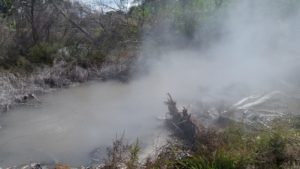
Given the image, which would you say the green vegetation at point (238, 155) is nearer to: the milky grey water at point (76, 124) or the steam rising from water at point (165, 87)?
the milky grey water at point (76, 124)

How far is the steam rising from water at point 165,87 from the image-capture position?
26.1 feet

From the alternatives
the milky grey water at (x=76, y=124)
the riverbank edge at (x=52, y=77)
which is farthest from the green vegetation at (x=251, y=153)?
the riverbank edge at (x=52, y=77)

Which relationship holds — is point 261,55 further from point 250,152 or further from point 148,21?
point 250,152

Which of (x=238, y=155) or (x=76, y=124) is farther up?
(x=238, y=155)

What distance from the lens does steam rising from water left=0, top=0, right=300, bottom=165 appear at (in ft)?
26.1

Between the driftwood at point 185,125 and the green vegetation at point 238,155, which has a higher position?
the green vegetation at point 238,155

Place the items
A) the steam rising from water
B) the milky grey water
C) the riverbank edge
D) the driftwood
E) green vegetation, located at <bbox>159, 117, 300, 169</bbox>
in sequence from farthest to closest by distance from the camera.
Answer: the riverbank edge < the steam rising from water < the milky grey water < the driftwood < green vegetation, located at <bbox>159, 117, 300, 169</bbox>

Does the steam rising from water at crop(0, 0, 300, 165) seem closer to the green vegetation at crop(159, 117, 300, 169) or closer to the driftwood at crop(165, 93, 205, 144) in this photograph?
the driftwood at crop(165, 93, 205, 144)

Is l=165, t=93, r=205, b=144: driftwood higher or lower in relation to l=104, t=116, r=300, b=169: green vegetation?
lower

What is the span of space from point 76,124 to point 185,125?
8.29ft

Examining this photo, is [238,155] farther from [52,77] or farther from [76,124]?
[52,77]

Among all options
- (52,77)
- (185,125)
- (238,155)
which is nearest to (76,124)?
(185,125)

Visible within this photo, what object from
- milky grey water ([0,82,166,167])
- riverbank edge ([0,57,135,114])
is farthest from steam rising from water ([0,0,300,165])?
riverbank edge ([0,57,135,114])

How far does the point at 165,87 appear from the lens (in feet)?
37.1
